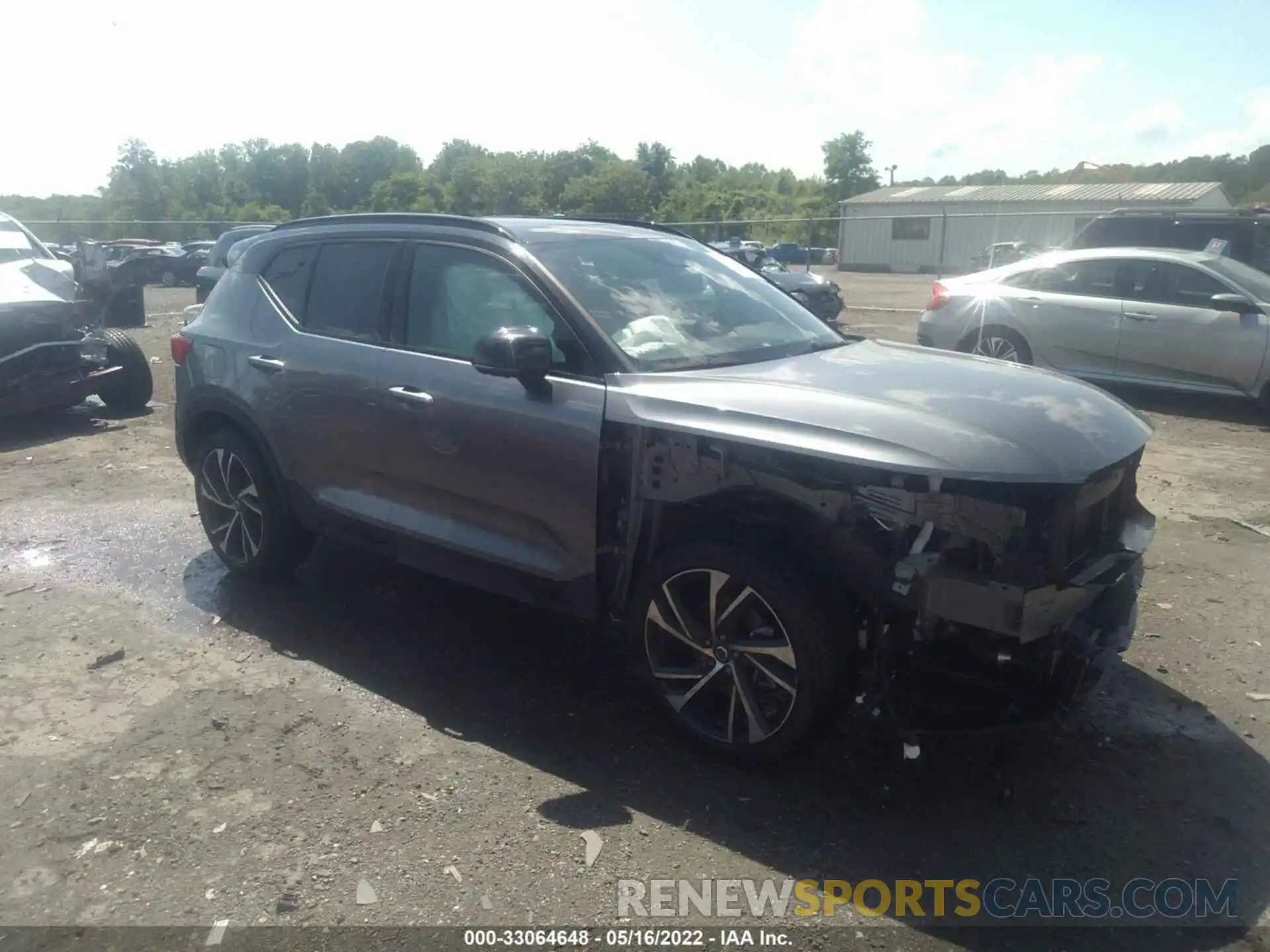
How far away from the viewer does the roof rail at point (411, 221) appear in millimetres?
4293

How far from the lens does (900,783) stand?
11.3 ft

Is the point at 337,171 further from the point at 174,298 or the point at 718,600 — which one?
the point at 718,600

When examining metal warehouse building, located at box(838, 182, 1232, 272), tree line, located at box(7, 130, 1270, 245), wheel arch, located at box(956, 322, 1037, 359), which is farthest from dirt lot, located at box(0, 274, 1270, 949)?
metal warehouse building, located at box(838, 182, 1232, 272)

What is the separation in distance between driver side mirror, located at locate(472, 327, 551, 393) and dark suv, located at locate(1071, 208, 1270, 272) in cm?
1067

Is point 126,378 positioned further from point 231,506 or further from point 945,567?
point 945,567

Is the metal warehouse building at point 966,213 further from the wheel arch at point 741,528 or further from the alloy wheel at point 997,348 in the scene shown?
the wheel arch at point 741,528

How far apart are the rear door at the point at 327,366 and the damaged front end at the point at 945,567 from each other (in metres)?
1.66

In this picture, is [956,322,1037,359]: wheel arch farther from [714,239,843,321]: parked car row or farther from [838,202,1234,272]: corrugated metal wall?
[838,202,1234,272]: corrugated metal wall

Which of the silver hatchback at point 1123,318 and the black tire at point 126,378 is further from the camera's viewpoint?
the black tire at point 126,378

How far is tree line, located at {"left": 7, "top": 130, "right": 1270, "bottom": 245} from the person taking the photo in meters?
41.2

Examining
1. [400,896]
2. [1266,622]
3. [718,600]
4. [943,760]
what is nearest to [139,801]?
[400,896]

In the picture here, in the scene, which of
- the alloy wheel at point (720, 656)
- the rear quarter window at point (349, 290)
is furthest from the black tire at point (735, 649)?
the rear quarter window at point (349, 290)

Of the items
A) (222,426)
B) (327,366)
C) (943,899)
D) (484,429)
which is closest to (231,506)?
(222,426)

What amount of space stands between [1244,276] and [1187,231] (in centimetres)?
322
